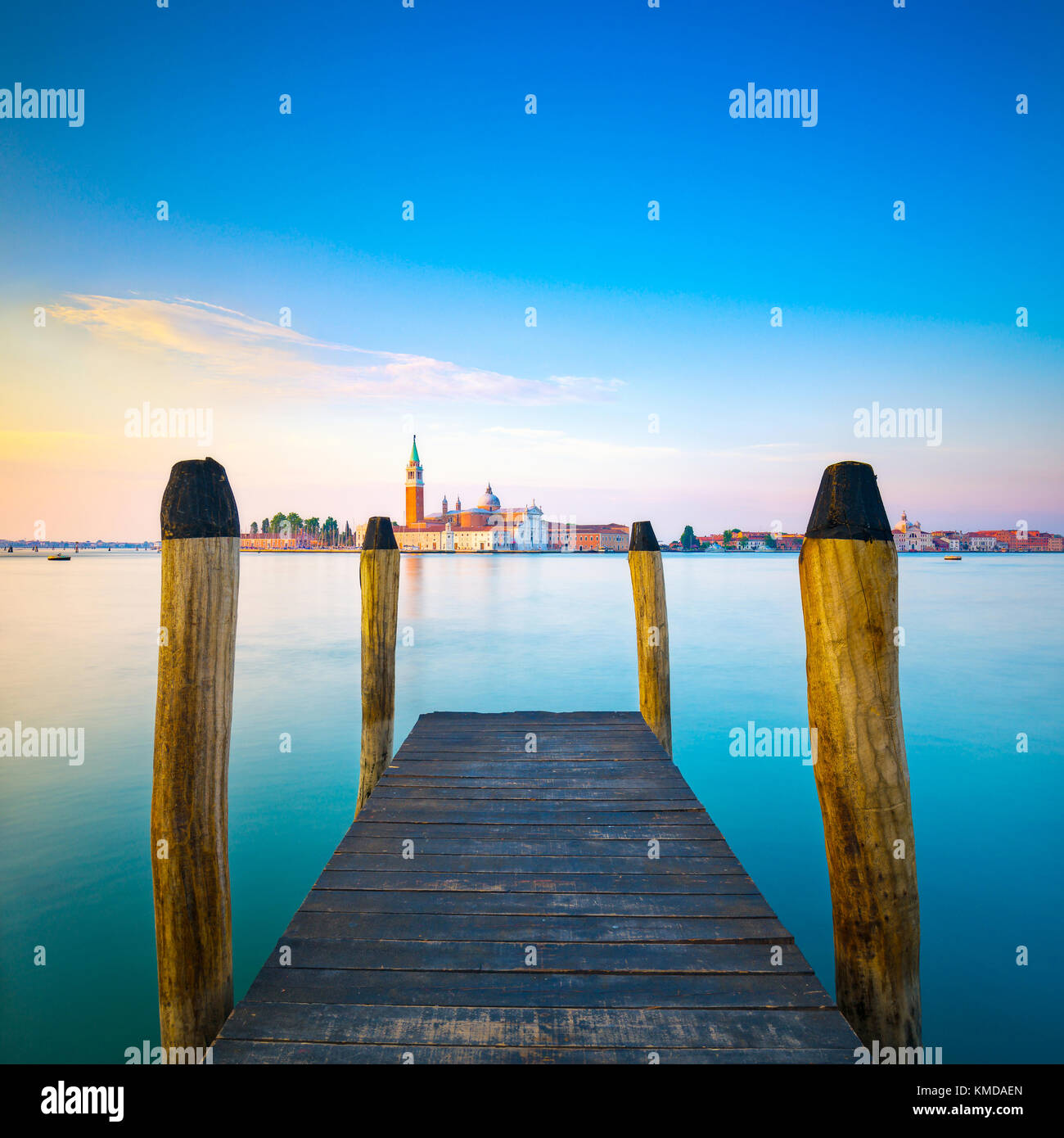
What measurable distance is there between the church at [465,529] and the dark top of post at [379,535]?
5700 inches

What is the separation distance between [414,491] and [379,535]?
153949mm

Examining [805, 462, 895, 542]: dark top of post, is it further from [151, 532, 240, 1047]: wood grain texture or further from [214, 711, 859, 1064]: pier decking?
[151, 532, 240, 1047]: wood grain texture

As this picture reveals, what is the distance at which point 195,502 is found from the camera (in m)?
2.38

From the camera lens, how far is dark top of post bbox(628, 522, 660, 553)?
685cm

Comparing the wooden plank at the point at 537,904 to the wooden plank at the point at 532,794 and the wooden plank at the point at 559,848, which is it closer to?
the wooden plank at the point at 559,848

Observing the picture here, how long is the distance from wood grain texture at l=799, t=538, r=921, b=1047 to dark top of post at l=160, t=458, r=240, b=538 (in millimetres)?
2117

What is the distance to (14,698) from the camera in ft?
41.6

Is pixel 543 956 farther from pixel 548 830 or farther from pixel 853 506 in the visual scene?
pixel 853 506

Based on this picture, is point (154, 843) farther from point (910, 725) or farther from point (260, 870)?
point (910, 725)

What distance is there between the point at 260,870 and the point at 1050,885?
721 centimetres

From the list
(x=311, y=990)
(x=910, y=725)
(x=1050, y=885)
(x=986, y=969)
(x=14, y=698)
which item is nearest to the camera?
(x=311, y=990)

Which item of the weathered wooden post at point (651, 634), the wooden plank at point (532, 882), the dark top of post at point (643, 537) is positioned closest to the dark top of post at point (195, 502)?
the wooden plank at point (532, 882)

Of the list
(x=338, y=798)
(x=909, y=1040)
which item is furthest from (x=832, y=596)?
(x=338, y=798)

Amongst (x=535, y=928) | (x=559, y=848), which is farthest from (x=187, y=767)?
(x=559, y=848)
